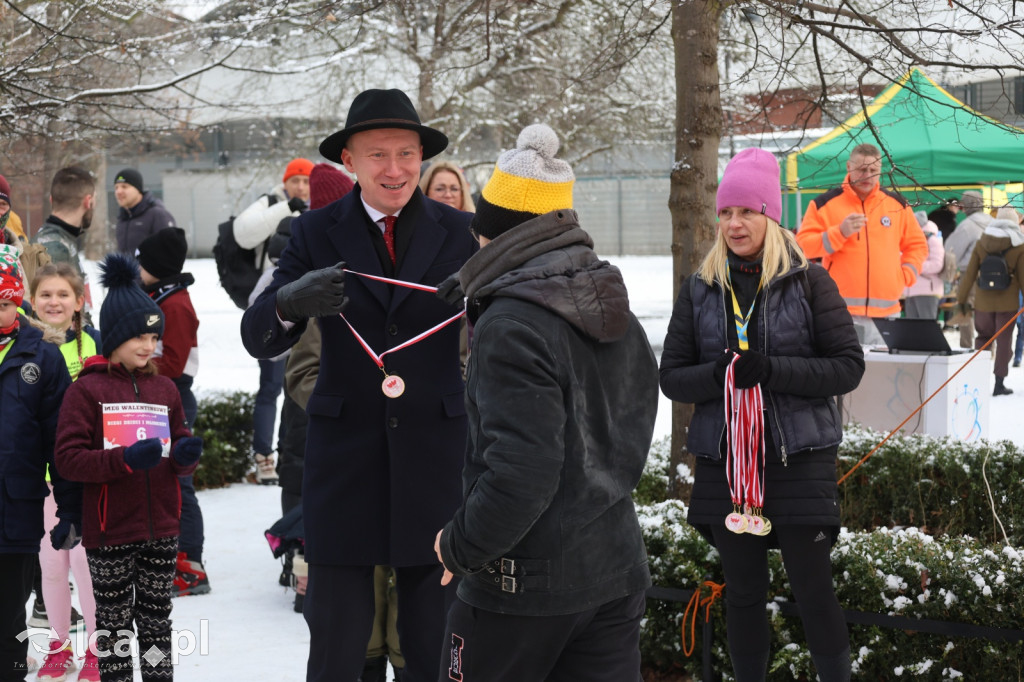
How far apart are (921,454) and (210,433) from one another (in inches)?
199

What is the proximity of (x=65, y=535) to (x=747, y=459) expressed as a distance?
8.24 ft

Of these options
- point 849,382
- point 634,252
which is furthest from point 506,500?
point 634,252

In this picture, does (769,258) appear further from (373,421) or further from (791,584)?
(373,421)

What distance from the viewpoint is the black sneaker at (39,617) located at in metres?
5.43

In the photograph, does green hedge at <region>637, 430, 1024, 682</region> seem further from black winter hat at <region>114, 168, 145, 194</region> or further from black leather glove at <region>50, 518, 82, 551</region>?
black winter hat at <region>114, 168, 145, 194</region>

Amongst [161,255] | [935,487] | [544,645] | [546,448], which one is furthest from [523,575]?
[935,487]

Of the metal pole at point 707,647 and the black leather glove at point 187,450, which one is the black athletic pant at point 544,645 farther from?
the black leather glove at point 187,450

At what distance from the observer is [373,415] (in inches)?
128

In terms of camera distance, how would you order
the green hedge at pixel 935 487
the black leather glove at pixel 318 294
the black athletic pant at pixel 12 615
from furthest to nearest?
the green hedge at pixel 935 487, the black athletic pant at pixel 12 615, the black leather glove at pixel 318 294

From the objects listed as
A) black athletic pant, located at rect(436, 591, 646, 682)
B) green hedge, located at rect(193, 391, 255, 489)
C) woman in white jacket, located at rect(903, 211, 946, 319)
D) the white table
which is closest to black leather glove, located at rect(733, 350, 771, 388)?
black athletic pant, located at rect(436, 591, 646, 682)

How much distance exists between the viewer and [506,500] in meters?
2.33

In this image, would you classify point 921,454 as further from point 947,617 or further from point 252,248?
point 252,248

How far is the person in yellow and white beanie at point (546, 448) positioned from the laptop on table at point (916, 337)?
19.1ft

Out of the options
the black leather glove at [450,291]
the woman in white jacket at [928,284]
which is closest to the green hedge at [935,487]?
the black leather glove at [450,291]
